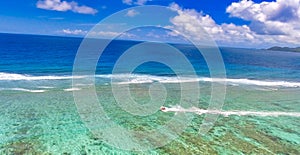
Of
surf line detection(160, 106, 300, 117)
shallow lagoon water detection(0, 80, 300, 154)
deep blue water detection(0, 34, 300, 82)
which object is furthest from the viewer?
deep blue water detection(0, 34, 300, 82)

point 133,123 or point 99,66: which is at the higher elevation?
point 99,66

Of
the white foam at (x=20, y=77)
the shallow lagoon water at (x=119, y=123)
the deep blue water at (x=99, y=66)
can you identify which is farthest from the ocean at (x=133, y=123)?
the deep blue water at (x=99, y=66)

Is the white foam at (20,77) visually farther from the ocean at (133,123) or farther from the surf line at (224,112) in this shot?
the surf line at (224,112)

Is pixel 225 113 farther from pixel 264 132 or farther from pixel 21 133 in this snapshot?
pixel 21 133

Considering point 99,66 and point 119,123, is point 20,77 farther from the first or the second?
point 119,123

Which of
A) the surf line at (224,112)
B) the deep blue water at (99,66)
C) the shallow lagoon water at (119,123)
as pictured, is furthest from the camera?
the deep blue water at (99,66)

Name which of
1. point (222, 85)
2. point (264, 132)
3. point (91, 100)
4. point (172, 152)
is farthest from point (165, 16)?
point (222, 85)

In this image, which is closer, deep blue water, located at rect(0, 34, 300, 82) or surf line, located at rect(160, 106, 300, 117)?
surf line, located at rect(160, 106, 300, 117)

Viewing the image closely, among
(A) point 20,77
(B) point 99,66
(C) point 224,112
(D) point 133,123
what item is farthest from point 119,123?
(B) point 99,66

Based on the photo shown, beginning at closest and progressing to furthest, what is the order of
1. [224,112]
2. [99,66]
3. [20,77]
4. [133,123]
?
[133,123] → [224,112] → [20,77] → [99,66]

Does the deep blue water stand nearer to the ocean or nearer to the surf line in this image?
the ocean

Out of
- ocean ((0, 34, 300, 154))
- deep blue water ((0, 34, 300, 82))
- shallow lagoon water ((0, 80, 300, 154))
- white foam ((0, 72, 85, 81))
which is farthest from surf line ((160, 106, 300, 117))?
deep blue water ((0, 34, 300, 82))
